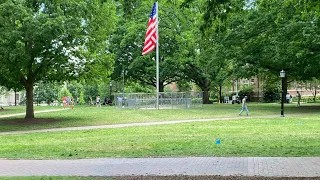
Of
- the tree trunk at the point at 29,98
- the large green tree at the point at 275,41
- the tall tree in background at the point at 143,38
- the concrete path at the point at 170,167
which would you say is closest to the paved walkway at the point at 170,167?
the concrete path at the point at 170,167

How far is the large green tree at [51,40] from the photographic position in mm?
20297

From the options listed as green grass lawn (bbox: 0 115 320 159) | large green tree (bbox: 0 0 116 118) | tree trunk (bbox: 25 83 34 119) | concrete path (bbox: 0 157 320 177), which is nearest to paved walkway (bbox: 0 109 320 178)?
concrete path (bbox: 0 157 320 177)

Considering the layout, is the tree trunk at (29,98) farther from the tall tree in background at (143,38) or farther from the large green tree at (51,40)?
the tall tree in background at (143,38)

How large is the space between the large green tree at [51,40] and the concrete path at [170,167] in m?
9.24

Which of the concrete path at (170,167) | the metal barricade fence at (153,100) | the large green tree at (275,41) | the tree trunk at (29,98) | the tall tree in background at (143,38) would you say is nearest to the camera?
the concrete path at (170,167)

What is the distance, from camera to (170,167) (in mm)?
8969

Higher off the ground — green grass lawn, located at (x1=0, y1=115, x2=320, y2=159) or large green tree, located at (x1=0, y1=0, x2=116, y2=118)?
large green tree, located at (x1=0, y1=0, x2=116, y2=118)

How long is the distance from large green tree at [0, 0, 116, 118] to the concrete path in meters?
9.24

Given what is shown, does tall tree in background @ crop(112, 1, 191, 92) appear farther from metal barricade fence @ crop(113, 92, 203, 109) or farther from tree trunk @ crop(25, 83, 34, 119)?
tree trunk @ crop(25, 83, 34, 119)

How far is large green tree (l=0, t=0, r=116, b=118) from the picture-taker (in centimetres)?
2030

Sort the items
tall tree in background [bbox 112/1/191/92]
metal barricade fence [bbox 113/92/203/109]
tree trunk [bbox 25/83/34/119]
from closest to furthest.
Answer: tree trunk [bbox 25/83/34/119], metal barricade fence [bbox 113/92/203/109], tall tree in background [bbox 112/1/191/92]

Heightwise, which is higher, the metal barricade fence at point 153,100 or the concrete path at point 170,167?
the metal barricade fence at point 153,100

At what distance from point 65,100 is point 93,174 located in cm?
4381

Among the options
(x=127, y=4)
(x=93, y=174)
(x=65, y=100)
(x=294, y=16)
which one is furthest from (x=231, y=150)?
(x=65, y=100)
